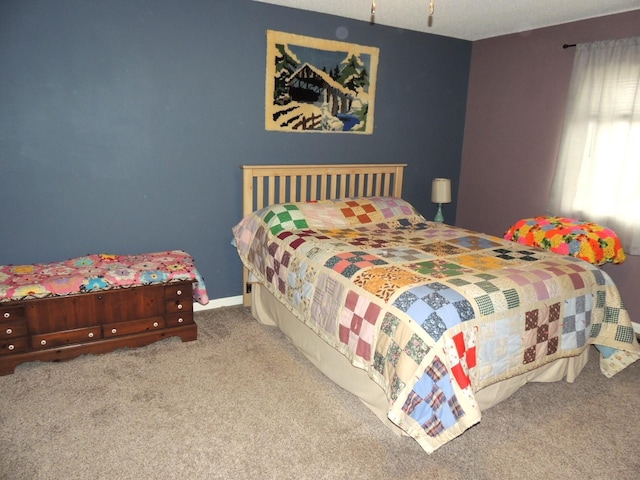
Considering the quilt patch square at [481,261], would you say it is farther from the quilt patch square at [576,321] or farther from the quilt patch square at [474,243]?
the quilt patch square at [576,321]

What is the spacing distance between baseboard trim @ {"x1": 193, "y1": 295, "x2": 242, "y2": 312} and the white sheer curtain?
2.90 meters

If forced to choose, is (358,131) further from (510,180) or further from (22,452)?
(22,452)

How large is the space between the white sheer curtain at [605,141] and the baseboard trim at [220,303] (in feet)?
9.53

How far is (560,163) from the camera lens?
3.86 metres

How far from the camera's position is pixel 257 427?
7.43ft

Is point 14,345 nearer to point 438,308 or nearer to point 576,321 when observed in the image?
point 438,308

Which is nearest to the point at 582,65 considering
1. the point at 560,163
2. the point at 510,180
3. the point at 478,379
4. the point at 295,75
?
the point at 560,163

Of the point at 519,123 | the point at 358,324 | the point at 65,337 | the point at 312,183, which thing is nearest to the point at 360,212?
the point at 312,183

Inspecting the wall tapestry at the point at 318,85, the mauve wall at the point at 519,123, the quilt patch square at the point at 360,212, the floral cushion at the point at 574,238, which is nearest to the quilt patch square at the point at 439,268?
the quilt patch square at the point at 360,212

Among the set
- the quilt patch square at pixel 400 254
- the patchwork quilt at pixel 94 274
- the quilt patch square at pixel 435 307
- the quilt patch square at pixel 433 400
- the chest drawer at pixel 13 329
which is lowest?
the chest drawer at pixel 13 329

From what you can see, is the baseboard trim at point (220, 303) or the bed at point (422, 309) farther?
the baseboard trim at point (220, 303)

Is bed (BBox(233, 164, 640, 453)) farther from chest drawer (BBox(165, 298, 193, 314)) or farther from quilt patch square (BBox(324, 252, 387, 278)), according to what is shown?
chest drawer (BBox(165, 298, 193, 314))

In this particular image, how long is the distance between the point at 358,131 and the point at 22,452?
3.32 metres

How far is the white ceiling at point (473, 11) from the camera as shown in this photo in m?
3.30
